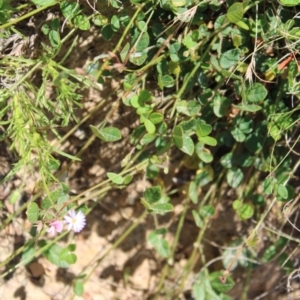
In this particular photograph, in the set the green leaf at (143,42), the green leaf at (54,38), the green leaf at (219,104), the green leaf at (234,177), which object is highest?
the green leaf at (54,38)

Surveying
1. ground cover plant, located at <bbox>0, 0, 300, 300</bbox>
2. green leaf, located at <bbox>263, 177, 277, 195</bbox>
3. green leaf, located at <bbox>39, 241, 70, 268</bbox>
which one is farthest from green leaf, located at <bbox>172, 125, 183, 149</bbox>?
green leaf, located at <bbox>39, 241, 70, 268</bbox>

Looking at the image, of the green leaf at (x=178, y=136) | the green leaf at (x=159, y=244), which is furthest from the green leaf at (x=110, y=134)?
the green leaf at (x=159, y=244)

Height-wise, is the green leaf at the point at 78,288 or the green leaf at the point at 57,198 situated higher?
the green leaf at the point at 57,198

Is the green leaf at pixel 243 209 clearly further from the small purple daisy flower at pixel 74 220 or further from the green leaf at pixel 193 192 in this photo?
the small purple daisy flower at pixel 74 220

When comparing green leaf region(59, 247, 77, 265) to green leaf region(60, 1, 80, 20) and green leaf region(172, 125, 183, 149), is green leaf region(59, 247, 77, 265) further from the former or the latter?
green leaf region(60, 1, 80, 20)

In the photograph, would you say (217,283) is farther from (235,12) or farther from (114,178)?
(235,12)

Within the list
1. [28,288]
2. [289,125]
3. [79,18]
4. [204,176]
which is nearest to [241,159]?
[204,176]

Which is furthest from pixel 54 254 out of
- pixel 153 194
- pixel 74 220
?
pixel 153 194
